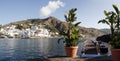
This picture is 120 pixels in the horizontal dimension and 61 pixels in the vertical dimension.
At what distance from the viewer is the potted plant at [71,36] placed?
20.7 m

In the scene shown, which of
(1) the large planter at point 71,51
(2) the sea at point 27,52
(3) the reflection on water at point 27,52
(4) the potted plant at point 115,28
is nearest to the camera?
(4) the potted plant at point 115,28

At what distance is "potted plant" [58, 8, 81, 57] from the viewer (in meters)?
20.7

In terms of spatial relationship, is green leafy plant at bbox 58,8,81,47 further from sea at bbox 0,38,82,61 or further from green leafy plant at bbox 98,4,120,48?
sea at bbox 0,38,82,61

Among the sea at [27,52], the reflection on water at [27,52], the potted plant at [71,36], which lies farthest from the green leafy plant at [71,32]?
the reflection on water at [27,52]

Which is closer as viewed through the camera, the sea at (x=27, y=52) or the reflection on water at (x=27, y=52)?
the sea at (x=27, y=52)

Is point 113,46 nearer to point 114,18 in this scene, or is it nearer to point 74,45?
point 114,18

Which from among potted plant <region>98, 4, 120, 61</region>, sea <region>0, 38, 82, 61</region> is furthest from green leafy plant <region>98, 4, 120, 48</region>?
sea <region>0, 38, 82, 61</region>

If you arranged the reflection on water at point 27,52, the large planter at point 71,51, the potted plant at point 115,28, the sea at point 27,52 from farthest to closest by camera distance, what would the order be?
the reflection on water at point 27,52 < the sea at point 27,52 < the large planter at point 71,51 < the potted plant at point 115,28

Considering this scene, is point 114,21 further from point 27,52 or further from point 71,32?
point 27,52

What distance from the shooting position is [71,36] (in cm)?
2120

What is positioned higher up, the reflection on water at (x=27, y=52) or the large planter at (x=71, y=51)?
the large planter at (x=71, y=51)

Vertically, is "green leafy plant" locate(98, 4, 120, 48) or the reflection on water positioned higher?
"green leafy plant" locate(98, 4, 120, 48)

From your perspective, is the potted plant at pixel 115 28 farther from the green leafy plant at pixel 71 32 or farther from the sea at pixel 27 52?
the sea at pixel 27 52

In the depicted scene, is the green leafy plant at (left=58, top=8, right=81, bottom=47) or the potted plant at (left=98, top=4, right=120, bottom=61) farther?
the green leafy plant at (left=58, top=8, right=81, bottom=47)
